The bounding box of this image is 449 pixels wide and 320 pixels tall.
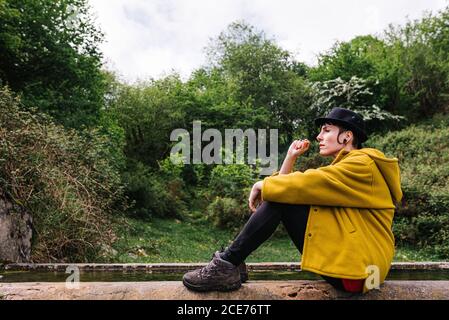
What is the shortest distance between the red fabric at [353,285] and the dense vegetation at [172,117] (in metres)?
4.83

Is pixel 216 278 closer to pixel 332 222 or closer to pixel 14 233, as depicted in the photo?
pixel 332 222

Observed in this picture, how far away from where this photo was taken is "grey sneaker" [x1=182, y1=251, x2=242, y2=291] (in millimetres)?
2551

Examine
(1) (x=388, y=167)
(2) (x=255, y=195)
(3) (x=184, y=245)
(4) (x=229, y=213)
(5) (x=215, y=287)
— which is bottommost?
(3) (x=184, y=245)

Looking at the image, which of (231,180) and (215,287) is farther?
(231,180)

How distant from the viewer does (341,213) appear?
252 centimetres

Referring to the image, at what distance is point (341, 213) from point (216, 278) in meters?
0.76

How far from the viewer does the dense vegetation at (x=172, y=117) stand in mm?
7004

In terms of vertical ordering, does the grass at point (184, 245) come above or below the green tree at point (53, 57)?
below

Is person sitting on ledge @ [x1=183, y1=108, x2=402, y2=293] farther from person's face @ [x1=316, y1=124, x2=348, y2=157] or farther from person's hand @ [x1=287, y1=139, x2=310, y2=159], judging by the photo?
person's hand @ [x1=287, y1=139, x2=310, y2=159]

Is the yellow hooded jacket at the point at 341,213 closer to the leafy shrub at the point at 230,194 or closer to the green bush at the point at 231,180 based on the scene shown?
the leafy shrub at the point at 230,194

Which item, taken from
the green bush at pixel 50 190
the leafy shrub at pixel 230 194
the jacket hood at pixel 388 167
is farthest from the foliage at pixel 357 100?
the jacket hood at pixel 388 167

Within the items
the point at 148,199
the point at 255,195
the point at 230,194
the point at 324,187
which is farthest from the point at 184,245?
the point at 324,187

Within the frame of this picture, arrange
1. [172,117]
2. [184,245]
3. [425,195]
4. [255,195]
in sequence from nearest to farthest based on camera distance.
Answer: [255,195] → [184,245] → [425,195] → [172,117]
